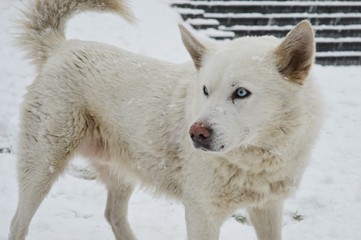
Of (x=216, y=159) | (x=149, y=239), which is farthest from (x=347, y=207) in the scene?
(x=216, y=159)

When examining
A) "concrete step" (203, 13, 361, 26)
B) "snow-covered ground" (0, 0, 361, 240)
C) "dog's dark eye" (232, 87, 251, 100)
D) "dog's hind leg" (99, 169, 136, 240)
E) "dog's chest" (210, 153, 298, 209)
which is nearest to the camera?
"dog's dark eye" (232, 87, 251, 100)

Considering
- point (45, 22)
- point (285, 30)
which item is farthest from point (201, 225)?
point (285, 30)

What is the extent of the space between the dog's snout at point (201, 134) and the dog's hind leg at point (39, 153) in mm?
1256

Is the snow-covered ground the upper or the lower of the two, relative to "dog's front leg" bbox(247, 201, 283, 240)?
lower

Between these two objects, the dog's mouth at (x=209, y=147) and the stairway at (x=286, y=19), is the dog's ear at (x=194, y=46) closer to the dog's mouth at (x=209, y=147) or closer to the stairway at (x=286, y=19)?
the dog's mouth at (x=209, y=147)

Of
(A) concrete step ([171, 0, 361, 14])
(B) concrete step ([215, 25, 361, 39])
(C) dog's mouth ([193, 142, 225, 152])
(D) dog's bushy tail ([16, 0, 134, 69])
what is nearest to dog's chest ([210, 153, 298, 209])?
(C) dog's mouth ([193, 142, 225, 152])

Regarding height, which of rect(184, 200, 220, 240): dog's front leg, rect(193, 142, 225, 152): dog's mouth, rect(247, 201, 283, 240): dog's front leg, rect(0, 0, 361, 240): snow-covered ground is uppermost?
rect(193, 142, 225, 152): dog's mouth

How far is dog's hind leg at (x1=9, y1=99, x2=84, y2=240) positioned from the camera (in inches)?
146

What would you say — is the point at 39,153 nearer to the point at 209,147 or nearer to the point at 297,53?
the point at 209,147

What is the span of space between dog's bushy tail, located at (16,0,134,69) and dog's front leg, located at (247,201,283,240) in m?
1.89

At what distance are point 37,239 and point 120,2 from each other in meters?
2.11

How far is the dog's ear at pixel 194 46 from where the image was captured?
128 inches

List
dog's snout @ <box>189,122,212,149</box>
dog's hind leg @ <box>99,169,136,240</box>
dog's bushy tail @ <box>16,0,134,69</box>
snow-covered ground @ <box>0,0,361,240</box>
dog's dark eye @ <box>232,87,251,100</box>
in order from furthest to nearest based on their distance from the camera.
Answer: snow-covered ground @ <box>0,0,361,240</box>
dog's hind leg @ <box>99,169,136,240</box>
dog's bushy tail @ <box>16,0,134,69</box>
dog's dark eye @ <box>232,87,251,100</box>
dog's snout @ <box>189,122,212,149</box>

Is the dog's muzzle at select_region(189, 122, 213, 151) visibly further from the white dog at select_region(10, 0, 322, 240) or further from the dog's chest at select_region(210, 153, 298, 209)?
the dog's chest at select_region(210, 153, 298, 209)
